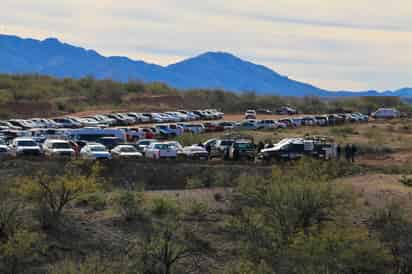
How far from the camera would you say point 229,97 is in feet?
437

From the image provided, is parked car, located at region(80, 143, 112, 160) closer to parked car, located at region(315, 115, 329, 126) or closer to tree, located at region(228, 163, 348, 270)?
tree, located at region(228, 163, 348, 270)

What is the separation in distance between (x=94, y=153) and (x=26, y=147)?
15.3ft

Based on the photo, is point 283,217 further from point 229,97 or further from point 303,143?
point 229,97

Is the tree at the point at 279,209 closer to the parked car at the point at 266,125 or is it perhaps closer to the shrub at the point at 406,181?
the shrub at the point at 406,181

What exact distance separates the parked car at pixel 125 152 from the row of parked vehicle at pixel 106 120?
66.2 feet

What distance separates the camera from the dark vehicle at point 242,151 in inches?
2188

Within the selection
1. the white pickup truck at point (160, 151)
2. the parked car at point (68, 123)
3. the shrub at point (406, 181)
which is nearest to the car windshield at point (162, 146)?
the white pickup truck at point (160, 151)

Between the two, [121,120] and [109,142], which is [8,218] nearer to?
[109,142]

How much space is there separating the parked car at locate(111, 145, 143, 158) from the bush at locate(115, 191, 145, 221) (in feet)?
54.4

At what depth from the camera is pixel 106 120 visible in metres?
85.9

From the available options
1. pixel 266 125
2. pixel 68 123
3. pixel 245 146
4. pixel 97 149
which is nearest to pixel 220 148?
pixel 245 146

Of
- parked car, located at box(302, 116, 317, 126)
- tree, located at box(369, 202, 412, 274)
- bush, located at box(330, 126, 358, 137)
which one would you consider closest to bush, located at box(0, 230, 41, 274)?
tree, located at box(369, 202, 412, 274)

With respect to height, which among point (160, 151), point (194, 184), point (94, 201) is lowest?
point (194, 184)

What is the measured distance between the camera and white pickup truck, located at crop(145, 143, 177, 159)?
179ft
